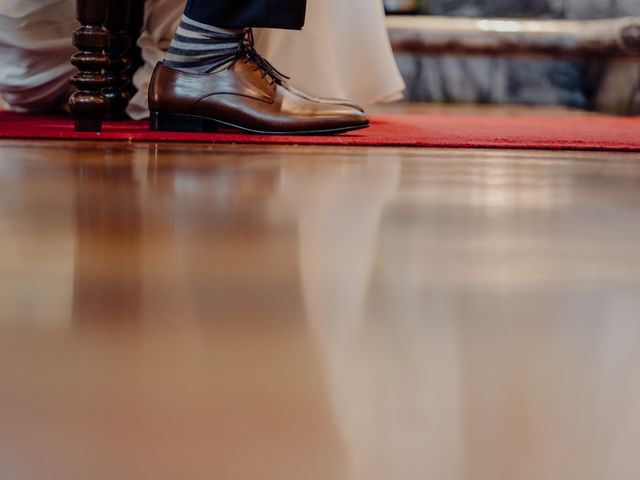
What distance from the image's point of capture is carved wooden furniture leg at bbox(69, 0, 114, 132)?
131 centimetres

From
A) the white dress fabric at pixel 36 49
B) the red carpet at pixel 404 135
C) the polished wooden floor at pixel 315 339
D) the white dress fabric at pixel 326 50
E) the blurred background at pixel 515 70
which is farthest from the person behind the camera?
the blurred background at pixel 515 70

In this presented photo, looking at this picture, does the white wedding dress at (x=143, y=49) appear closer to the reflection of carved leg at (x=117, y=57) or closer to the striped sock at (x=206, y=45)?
the reflection of carved leg at (x=117, y=57)

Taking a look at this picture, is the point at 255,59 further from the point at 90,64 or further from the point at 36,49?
the point at 36,49

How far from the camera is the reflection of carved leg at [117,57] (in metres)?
1.63

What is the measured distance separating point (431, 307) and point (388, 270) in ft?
0.25

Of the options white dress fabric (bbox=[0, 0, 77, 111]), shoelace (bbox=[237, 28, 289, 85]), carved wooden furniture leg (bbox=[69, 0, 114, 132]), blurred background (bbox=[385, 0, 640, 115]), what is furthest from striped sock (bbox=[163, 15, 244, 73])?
blurred background (bbox=[385, 0, 640, 115])

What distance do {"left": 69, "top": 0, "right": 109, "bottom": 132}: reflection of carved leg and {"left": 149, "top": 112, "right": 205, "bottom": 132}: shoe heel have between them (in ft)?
0.24

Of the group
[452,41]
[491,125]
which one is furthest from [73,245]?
[452,41]

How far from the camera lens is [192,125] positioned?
4.42 ft

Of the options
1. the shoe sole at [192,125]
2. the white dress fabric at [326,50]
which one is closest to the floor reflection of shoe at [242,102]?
the shoe sole at [192,125]

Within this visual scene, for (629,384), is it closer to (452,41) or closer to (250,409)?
(250,409)

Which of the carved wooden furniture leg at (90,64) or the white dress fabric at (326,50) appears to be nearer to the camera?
the carved wooden furniture leg at (90,64)

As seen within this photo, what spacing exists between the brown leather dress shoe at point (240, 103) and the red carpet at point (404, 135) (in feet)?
0.09

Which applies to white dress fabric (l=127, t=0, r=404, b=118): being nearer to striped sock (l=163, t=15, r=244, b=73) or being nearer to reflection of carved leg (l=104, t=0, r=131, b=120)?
reflection of carved leg (l=104, t=0, r=131, b=120)
